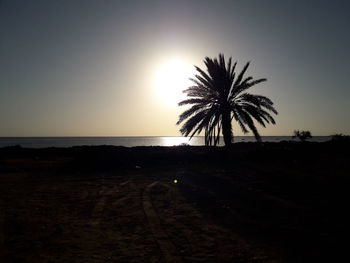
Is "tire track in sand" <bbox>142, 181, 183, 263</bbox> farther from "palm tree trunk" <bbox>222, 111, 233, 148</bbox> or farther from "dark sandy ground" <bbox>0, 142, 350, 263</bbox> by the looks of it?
"palm tree trunk" <bbox>222, 111, 233, 148</bbox>

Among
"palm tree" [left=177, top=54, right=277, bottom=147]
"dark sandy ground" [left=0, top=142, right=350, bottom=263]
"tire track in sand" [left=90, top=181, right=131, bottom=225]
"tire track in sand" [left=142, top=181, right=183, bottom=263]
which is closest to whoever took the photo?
"tire track in sand" [left=142, top=181, right=183, bottom=263]

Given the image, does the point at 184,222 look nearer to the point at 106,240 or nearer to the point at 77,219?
the point at 106,240

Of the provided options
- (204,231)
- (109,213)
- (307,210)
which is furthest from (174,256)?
(307,210)

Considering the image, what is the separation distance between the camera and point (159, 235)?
19.2 ft

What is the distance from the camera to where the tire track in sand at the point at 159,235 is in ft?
15.7

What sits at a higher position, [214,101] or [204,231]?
[214,101]

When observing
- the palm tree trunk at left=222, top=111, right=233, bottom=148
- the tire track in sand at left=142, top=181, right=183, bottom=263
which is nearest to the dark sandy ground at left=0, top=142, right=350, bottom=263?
the tire track in sand at left=142, top=181, right=183, bottom=263

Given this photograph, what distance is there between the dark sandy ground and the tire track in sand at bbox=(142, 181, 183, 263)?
0.07ft

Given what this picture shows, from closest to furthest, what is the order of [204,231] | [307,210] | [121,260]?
[121,260], [204,231], [307,210]

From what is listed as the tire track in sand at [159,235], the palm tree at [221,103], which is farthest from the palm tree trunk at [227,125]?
the tire track in sand at [159,235]

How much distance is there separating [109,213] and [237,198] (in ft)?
12.6

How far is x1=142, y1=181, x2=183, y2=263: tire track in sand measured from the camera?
4797 millimetres

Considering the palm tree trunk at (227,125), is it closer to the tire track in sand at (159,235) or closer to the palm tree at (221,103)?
the palm tree at (221,103)

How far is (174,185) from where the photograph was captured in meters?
11.3
